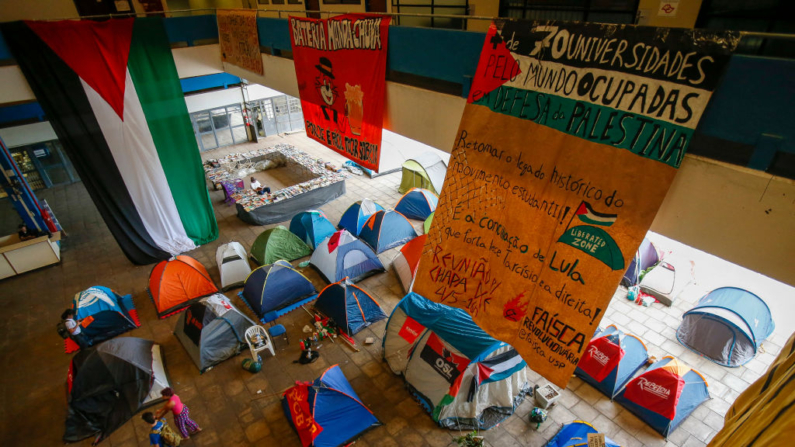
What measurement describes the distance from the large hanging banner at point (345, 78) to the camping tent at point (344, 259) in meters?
3.18

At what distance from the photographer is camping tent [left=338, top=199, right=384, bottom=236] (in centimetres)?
1091

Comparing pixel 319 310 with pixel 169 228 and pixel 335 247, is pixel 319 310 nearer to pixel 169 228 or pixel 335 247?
pixel 335 247

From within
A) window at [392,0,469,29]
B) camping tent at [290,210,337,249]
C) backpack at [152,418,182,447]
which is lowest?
backpack at [152,418,182,447]

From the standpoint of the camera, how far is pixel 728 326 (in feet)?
23.7

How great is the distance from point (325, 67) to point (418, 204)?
6.62 meters

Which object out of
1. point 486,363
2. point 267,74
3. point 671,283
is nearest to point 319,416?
point 486,363

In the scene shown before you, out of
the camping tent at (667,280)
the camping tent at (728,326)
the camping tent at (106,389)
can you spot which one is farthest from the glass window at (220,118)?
the camping tent at (728,326)

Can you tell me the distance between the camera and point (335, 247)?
909 centimetres

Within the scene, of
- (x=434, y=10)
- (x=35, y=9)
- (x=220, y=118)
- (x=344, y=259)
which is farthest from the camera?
(x=220, y=118)

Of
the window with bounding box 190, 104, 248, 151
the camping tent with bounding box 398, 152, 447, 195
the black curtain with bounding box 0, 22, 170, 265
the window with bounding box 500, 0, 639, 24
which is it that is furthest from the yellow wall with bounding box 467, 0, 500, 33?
the window with bounding box 190, 104, 248, 151

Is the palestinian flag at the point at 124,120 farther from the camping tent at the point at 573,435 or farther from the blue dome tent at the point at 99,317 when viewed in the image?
the camping tent at the point at 573,435

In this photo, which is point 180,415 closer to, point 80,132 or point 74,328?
point 74,328

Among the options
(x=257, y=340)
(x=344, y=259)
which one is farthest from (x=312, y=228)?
(x=257, y=340)

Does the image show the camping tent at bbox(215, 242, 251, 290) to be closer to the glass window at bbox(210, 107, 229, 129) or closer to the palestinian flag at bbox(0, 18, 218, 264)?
the palestinian flag at bbox(0, 18, 218, 264)
